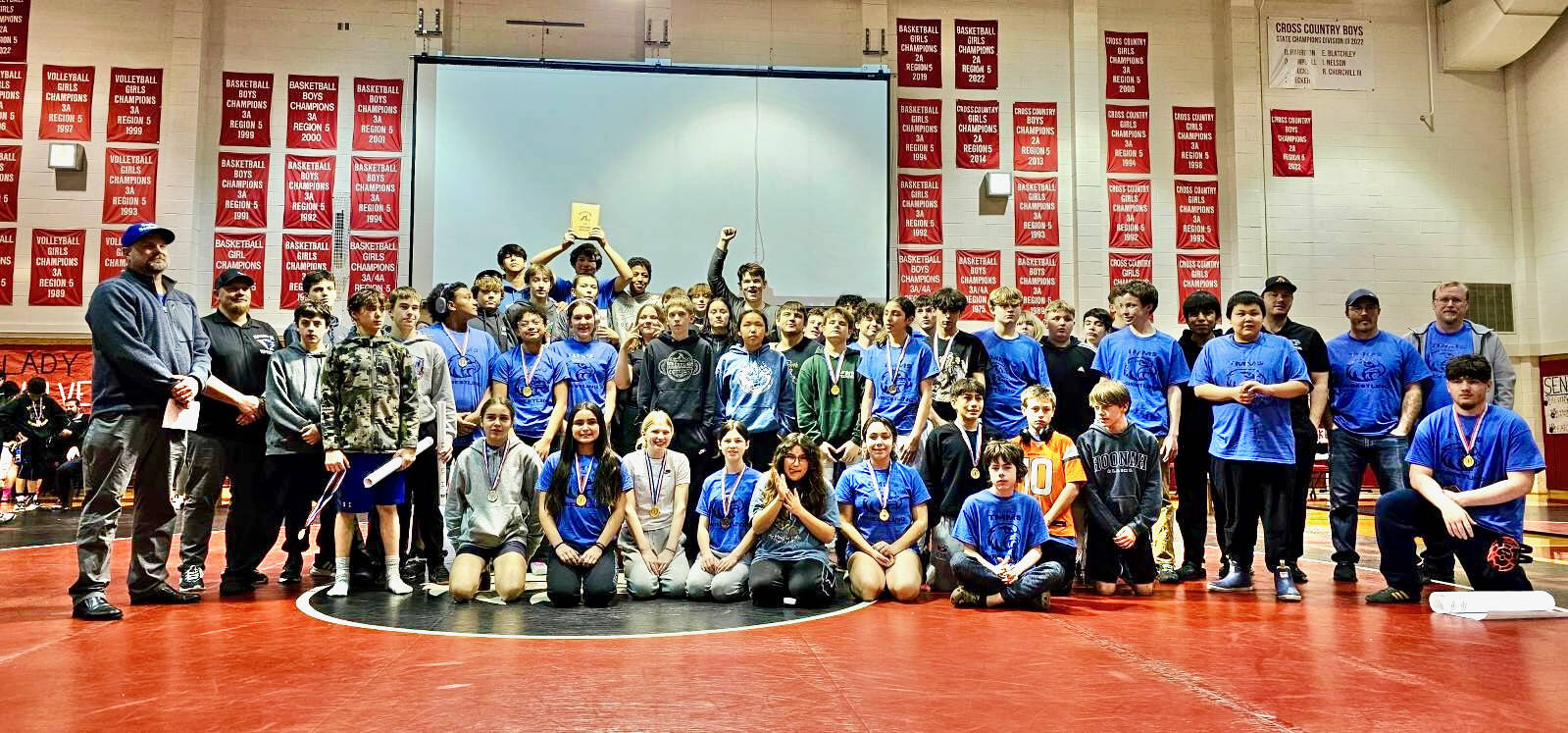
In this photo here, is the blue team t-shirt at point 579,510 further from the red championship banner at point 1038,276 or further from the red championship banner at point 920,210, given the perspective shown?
the red championship banner at point 1038,276

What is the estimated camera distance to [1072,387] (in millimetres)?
6664

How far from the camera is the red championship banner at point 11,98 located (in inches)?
471

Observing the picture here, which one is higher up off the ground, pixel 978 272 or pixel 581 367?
pixel 978 272

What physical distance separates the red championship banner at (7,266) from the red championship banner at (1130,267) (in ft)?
45.6

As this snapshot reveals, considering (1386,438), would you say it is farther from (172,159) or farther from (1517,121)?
(172,159)

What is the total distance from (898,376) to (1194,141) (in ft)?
31.0

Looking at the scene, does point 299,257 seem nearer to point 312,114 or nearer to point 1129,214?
point 312,114

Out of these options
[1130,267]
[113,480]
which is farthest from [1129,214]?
[113,480]

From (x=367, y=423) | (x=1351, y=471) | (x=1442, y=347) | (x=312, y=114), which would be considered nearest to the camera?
(x=367, y=423)

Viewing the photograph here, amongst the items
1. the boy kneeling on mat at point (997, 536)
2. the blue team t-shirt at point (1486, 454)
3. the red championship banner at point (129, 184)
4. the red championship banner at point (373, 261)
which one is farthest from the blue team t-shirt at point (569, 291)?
the red championship banner at point (129, 184)

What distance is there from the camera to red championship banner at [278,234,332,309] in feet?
39.4

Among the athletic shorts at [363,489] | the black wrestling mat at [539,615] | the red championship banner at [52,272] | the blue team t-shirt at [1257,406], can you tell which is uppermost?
the red championship banner at [52,272]

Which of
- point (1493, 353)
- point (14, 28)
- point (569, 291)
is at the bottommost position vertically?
point (1493, 353)

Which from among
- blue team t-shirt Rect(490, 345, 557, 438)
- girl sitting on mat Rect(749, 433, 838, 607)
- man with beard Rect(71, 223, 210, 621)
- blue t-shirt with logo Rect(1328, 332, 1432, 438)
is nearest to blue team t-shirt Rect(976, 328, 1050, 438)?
girl sitting on mat Rect(749, 433, 838, 607)
